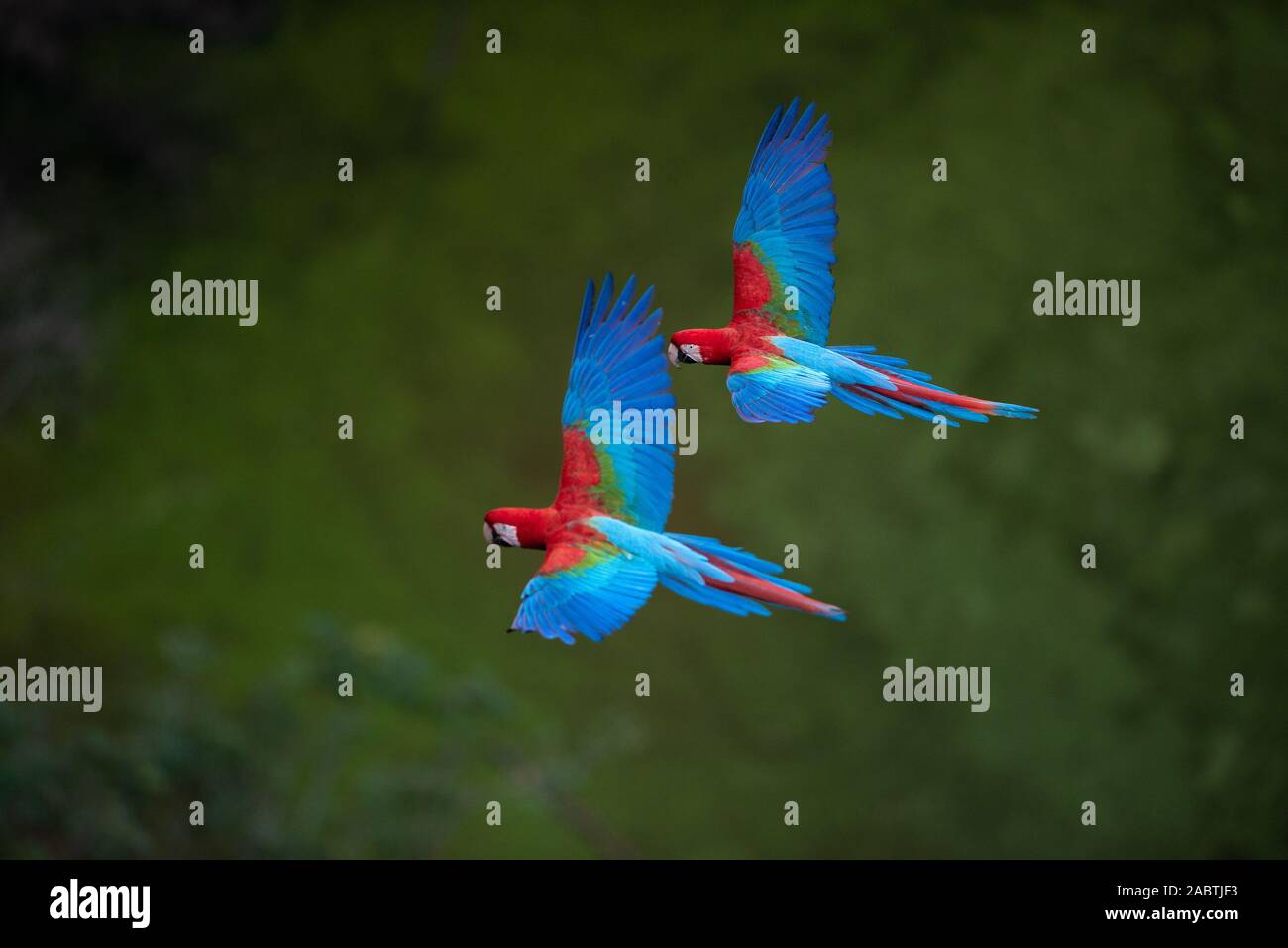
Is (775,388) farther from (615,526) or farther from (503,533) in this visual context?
(503,533)

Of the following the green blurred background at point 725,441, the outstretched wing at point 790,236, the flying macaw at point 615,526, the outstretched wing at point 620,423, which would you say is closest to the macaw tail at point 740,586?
the flying macaw at point 615,526

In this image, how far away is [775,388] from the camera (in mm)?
2516

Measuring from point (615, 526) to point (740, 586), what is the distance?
279 mm

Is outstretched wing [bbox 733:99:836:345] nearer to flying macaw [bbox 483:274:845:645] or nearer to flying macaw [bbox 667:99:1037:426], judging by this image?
flying macaw [bbox 667:99:1037:426]

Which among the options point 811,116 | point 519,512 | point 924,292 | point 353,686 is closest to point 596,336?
point 519,512

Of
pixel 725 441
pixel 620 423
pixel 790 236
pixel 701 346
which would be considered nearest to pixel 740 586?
pixel 620 423

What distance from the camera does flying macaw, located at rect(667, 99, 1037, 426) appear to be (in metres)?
2.68

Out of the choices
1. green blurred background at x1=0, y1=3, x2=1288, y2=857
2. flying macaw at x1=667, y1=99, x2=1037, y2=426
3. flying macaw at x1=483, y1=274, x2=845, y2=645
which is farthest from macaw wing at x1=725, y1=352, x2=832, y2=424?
green blurred background at x1=0, y1=3, x2=1288, y2=857

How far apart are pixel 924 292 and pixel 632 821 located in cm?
280

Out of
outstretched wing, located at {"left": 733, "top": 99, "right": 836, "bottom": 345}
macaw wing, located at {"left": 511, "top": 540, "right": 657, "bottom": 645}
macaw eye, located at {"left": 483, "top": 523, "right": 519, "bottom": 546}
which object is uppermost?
outstretched wing, located at {"left": 733, "top": 99, "right": 836, "bottom": 345}

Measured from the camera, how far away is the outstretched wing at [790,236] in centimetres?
294

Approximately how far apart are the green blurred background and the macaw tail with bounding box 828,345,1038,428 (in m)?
4.57

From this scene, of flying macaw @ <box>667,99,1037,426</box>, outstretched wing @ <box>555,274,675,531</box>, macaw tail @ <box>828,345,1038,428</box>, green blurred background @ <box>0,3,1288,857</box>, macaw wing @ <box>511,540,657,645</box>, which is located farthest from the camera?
green blurred background @ <box>0,3,1288,857</box>

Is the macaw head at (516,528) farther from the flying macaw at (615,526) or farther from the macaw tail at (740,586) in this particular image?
the macaw tail at (740,586)
